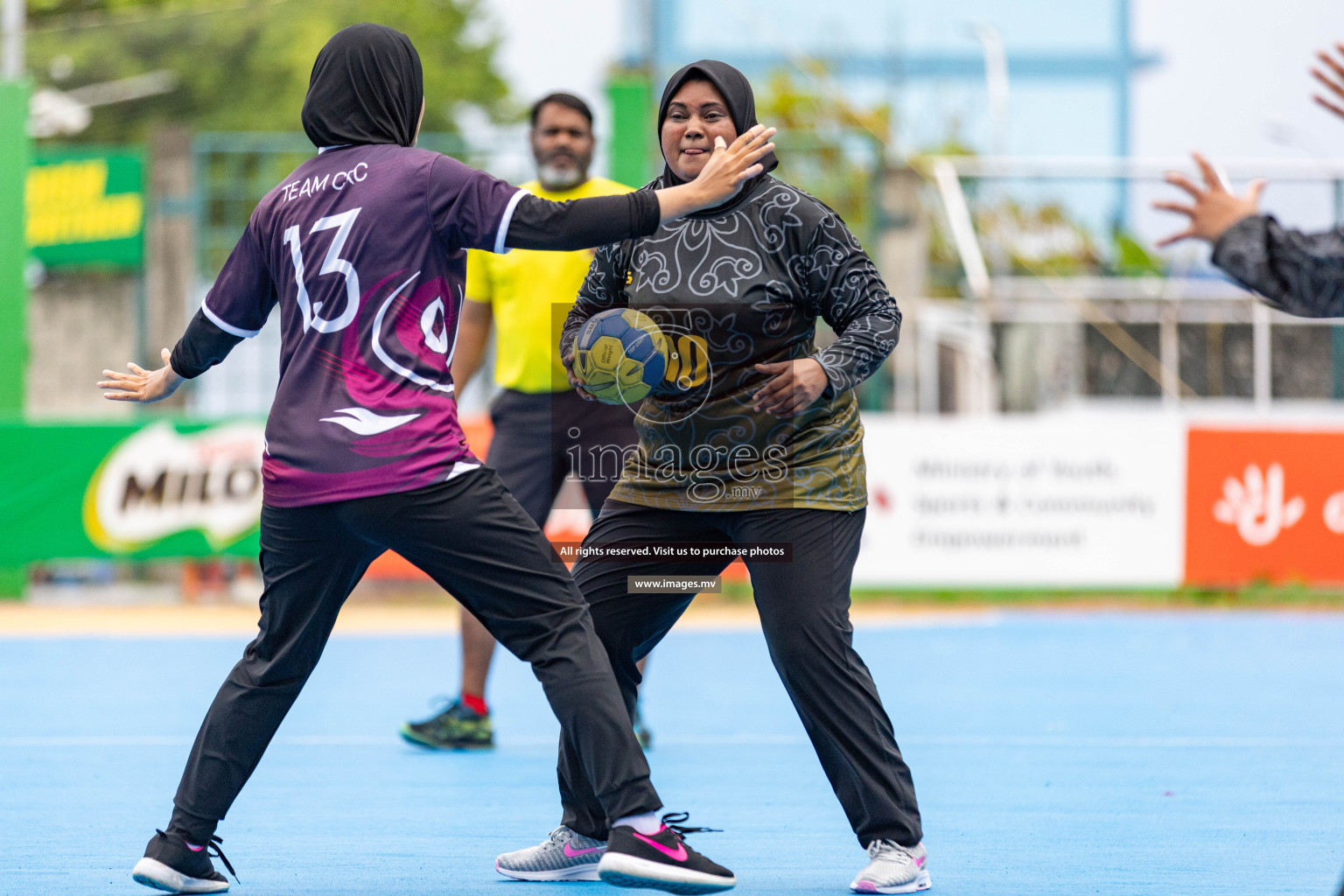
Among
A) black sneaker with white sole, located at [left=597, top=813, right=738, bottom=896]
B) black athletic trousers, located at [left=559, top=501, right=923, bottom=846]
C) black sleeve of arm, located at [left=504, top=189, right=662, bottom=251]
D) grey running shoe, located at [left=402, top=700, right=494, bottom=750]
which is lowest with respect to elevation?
grey running shoe, located at [left=402, top=700, right=494, bottom=750]

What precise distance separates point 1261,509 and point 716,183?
963cm

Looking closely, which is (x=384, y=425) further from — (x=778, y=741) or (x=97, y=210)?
(x=97, y=210)

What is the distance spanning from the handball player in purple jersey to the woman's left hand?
46 cm

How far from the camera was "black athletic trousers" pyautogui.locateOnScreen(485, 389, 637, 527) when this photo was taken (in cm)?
605

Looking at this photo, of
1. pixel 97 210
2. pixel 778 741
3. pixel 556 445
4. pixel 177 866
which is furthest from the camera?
pixel 97 210

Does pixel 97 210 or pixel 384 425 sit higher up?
pixel 97 210

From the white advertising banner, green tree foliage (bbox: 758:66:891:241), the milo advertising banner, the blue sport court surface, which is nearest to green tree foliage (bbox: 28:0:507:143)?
green tree foliage (bbox: 758:66:891:241)

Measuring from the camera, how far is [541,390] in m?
6.09

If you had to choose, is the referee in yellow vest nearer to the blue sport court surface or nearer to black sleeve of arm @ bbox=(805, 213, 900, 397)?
the blue sport court surface

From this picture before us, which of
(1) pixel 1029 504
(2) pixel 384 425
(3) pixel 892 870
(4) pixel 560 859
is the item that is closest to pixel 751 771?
(4) pixel 560 859

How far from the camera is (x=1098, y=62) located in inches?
957

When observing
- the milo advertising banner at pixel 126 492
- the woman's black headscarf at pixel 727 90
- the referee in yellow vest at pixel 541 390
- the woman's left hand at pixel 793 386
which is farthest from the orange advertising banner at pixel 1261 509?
the woman's left hand at pixel 793 386

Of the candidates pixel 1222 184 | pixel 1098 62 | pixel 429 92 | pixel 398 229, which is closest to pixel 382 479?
pixel 398 229

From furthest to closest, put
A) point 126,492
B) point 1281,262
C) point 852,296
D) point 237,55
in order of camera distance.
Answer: point 237,55 → point 126,492 → point 852,296 → point 1281,262
